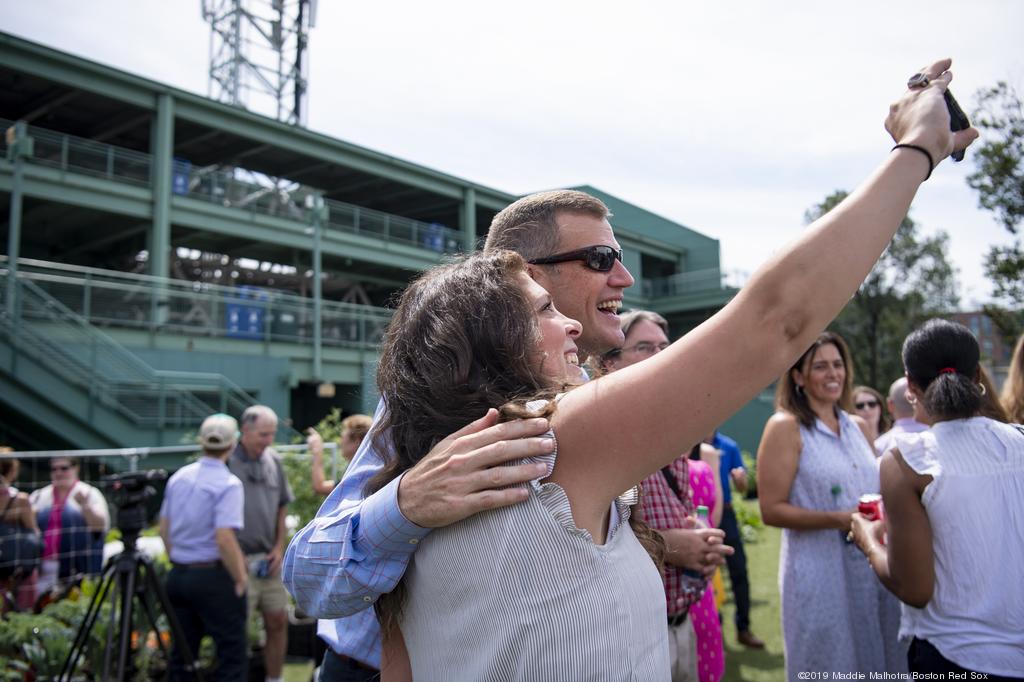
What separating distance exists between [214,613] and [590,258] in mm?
3809

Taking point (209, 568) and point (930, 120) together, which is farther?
point (209, 568)

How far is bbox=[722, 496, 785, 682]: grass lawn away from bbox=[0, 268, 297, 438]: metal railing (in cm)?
947

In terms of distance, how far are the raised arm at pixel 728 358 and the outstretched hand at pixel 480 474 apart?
2.6 inches

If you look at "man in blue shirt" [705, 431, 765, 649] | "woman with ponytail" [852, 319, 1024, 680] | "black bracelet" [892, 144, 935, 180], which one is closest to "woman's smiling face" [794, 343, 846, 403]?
"woman with ponytail" [852, 319, 1024, 680]

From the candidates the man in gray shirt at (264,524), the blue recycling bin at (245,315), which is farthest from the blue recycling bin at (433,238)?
the man in gray shirt at (264,524)

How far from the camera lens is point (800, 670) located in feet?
9.48

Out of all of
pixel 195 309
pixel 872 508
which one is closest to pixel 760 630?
pixel 872 508

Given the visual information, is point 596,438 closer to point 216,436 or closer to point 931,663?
point 931,663

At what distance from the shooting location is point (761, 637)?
5684 mm

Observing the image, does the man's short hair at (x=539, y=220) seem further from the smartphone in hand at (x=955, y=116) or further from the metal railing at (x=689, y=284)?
the metal railing at (x=689, y=284)

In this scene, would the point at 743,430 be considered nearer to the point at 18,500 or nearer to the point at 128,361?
the point at 128,361

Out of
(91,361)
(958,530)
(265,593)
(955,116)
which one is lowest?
(265,593)

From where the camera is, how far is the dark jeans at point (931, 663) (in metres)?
2.07

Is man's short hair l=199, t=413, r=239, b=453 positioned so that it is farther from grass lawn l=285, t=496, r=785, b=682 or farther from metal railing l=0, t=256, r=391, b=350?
metal railing l=0, t=256, r=391, b=350
